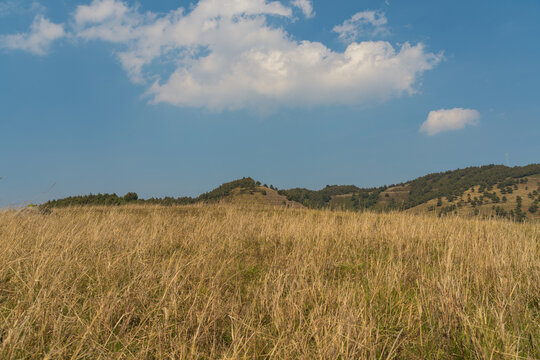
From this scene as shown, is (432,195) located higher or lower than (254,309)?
lower

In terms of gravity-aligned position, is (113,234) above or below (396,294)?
above

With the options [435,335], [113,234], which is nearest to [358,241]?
[435,335]

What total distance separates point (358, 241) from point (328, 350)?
19.7ft

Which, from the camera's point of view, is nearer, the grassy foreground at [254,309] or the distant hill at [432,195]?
the grassy foreground at [254,309]

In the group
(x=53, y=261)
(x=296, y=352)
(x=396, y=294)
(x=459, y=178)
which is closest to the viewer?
(x=296, y=352)

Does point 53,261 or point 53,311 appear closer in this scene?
point 53,311

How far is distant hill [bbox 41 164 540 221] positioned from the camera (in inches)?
1587

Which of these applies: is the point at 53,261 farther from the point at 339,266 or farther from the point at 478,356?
the point at 478,356

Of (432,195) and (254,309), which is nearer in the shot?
(254,309)

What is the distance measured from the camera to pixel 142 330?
3.08 metres

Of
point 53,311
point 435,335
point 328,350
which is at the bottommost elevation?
point 435,335

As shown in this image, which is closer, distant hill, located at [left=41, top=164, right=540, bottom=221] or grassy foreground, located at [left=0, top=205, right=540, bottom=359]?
grassy foreground, located at [left=0, top=205, right=540, bottom=359]

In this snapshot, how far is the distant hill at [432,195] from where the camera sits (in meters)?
40.3

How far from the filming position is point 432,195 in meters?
128
